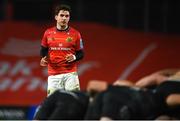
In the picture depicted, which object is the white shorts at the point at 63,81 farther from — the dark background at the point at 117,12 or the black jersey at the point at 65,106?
the dark background at the point at 117,12

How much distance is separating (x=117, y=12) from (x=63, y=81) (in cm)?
810

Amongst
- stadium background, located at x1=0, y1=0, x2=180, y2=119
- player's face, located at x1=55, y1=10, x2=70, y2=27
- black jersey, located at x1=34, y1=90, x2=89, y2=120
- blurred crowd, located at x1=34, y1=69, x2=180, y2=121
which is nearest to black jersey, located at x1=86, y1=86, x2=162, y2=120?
blurred crowd, located at x1=34, y1=69, x2=180, y2=121

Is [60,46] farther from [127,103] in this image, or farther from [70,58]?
[127,103]

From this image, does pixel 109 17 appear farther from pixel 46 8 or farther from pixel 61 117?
pixel 61 117

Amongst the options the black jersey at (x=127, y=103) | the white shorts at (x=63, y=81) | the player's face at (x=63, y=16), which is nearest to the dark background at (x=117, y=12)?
the white shorts at (x=63, y=81)

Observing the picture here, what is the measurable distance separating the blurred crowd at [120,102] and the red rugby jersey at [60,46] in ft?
2.51

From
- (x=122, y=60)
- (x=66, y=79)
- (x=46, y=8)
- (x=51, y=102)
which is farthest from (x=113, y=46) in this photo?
(x=51, y=102)

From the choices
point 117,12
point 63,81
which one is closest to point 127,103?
point 63,81

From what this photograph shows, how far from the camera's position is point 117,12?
11305mm

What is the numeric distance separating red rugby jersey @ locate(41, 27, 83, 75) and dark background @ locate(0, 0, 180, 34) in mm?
7914

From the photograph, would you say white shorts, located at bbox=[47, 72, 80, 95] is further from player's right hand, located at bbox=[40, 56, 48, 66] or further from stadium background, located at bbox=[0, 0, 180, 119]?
stadium background, located at bbox=[0, 0, 180, 119]

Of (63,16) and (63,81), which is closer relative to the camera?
(63,16)

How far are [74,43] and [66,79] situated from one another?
0.23m

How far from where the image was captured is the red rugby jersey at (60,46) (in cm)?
319
